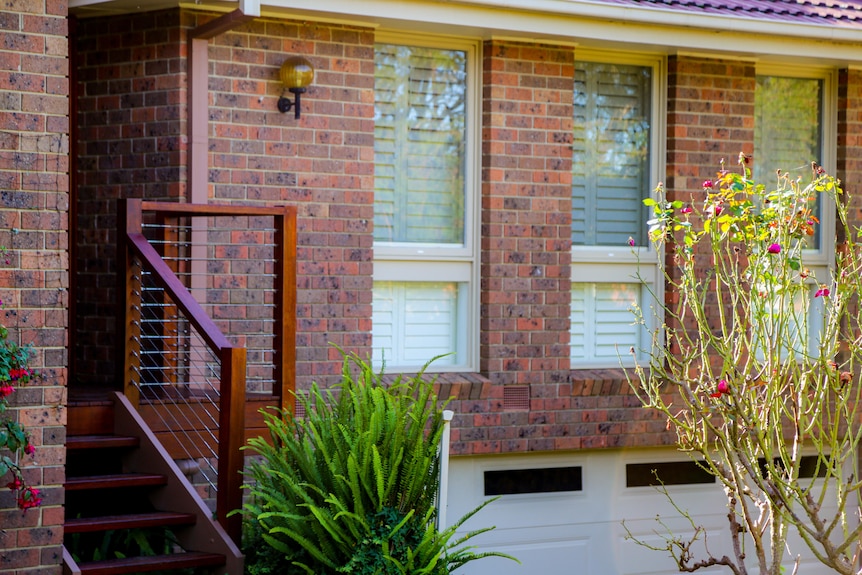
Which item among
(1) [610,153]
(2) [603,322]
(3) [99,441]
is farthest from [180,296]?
(1) [610,153]

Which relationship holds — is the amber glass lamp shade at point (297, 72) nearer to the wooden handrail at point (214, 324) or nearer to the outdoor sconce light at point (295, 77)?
the outdoor sconce light at point (295, 77)

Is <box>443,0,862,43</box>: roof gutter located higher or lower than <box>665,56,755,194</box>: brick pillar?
higher

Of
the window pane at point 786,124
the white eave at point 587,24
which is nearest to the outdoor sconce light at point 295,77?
the white eave at point 587,24

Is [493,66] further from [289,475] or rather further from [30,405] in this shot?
[30,405]

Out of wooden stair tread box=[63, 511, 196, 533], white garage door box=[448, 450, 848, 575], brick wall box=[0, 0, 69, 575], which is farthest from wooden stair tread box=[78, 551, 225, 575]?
white garage door box=[448, 450, 848, 575]

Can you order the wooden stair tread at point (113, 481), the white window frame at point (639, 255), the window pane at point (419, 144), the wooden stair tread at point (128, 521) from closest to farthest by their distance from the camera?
the wooden stair tread at point (128, 521) < the wooden stair tread at point (113, 481) < the window pane at point (419, 144) < the white window frame at point (639, 255)

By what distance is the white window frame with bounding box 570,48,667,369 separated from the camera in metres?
8.27

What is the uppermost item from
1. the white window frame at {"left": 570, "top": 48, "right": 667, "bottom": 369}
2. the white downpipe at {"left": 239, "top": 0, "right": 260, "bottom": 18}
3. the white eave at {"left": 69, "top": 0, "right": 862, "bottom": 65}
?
the white eave at {"left": 69, "top": 0, "right": 862, "bottom": 65}

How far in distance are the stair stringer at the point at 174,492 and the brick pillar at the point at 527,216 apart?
7.69 feet

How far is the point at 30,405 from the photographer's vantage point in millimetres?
5258

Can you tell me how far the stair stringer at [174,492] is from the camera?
5.97 meters

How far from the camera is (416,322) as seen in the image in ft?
25.7

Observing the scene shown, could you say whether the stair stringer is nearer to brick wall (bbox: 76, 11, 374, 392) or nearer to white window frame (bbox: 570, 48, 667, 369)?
brick wall (bbox: 76, 11, 374, 392)

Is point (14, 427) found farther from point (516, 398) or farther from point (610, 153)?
point (610, 153)
